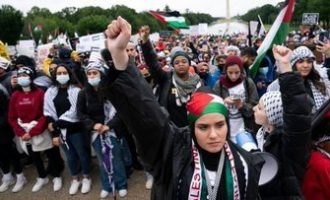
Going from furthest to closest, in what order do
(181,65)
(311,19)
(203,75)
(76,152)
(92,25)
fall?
(92,25) → (311,19) → (203,75) → (76,152) → (181,65)

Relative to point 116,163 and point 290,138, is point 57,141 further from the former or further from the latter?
point 290,138

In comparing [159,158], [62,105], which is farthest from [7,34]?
[159,158]

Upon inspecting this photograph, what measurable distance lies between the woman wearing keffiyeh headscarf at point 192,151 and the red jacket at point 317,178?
16.1 inches

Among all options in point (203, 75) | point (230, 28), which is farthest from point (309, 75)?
point (230, 28)

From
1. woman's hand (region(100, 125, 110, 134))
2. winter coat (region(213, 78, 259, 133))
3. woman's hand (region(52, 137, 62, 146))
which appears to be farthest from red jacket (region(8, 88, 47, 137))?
winter coat (region(213, 78, 259, 133))

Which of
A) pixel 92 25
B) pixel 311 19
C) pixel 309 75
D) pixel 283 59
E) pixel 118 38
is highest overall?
pixel 118 38

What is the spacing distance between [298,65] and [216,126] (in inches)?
107

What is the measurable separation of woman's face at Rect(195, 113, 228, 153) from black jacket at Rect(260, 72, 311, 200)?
0.43 metres

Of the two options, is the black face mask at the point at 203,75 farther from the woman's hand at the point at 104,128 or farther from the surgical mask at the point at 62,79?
the surgical mask at the point at 62,79

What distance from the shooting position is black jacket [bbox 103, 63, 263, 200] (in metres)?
1.54

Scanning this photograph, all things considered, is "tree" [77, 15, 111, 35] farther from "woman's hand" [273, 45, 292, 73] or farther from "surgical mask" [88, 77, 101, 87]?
"woman's hand" [273, 45, 292, 73]

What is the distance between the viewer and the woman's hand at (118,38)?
57.7 inches

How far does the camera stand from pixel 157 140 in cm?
166

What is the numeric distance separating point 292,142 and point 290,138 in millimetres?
25
